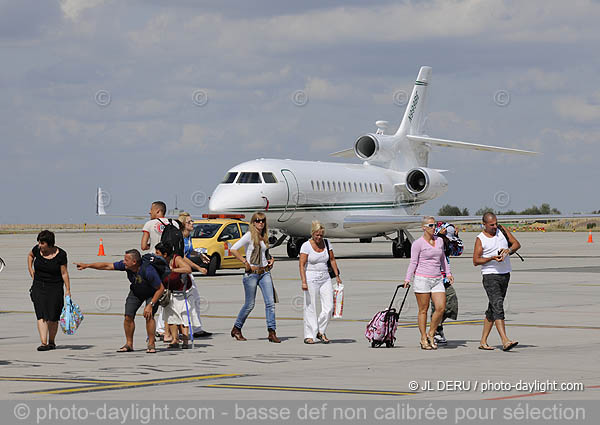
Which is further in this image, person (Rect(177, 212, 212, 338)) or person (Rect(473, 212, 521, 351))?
person (Rect(177, 212, 212, 338))

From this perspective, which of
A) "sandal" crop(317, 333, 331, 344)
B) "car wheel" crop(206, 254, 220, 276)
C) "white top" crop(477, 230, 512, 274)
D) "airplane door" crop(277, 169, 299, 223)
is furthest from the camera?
"airplane door" crop(277, 169, 299, 223)

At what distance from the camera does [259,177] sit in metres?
38.1

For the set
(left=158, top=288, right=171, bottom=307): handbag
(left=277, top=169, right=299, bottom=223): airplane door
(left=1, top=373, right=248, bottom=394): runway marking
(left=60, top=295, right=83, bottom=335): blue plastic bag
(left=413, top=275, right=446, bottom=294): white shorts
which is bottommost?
(left=1, top=373, right=248, bottom=394): runway marking

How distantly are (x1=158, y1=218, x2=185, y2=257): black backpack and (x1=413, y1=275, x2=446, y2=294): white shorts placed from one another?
3.30 m

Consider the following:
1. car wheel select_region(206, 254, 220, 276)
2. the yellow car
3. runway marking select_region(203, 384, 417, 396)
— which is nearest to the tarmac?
runway marking select_region(203, 384, 417, 396)

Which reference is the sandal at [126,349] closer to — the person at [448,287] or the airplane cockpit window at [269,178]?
the person at [448,287]

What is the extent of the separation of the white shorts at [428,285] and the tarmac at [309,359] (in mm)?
763

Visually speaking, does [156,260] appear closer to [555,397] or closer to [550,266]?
[555,397]

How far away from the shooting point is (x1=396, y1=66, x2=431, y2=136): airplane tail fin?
51250 mm

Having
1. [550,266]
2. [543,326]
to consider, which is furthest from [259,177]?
[543,326]

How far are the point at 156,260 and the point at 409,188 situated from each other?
3376 cm

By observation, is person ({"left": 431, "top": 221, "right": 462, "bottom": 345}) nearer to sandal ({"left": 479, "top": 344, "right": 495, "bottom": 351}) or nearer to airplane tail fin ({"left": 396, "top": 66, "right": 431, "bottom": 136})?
sandal ({"left": 479, "top": 344, "right": 495, "bottom": 351})
